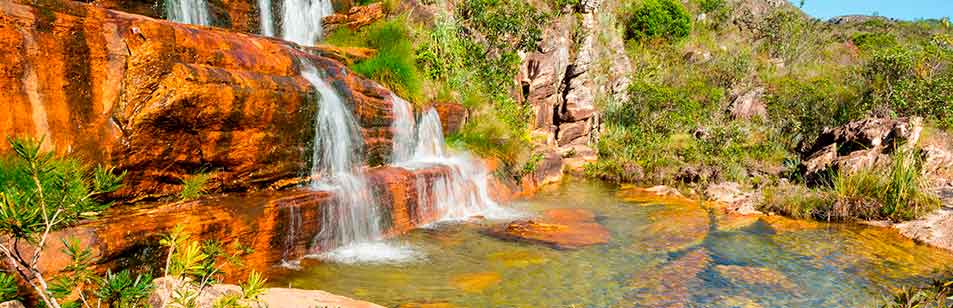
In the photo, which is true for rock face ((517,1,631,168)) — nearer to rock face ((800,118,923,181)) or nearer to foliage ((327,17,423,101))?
rock face ((800,118,923,181))

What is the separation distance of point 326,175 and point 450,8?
10.1 meters

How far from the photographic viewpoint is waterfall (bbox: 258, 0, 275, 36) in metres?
11.6

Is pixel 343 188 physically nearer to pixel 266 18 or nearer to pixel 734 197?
pixel 266 18

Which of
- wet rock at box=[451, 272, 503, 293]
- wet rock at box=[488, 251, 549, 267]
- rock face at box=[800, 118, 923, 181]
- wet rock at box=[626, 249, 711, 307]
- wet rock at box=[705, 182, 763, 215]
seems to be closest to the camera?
wet rock at box=[626, 249, 711, 307]

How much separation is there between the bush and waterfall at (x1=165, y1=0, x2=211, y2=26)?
25.9 m

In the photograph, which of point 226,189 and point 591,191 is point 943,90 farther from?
point 226,189

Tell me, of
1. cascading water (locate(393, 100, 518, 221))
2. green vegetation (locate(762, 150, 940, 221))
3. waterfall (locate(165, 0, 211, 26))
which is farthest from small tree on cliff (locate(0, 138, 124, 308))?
green vegetation (locate(762, 150, 940, 221))

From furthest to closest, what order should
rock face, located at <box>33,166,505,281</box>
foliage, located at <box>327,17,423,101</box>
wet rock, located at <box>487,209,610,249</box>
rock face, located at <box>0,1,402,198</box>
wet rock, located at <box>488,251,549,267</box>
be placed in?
foliage, located at <box>327,17,423,101</box>, wet rock, located at <box>487,209,610,249</box>, wet rock, located at <box>488,251,549,267</box>, rock face, located at <box>0,1,402,198</box>, rock face, located at <box>33,166,505,281</box>

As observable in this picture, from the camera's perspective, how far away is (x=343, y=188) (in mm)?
6996

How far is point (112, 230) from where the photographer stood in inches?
176

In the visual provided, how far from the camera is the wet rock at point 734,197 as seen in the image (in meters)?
10.2

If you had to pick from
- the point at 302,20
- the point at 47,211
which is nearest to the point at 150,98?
the point at 47,211

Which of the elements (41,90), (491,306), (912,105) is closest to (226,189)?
Result: (41,90)

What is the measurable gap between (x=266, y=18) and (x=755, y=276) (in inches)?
413
